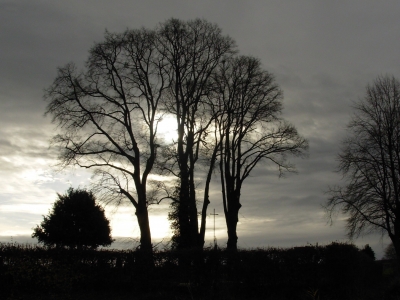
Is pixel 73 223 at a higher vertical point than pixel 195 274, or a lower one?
higher

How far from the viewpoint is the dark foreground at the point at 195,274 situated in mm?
19391

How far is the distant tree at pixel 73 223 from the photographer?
42.1 meters

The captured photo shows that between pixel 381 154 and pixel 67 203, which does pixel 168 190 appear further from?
pixel 67 203

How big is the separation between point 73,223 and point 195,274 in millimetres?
25276

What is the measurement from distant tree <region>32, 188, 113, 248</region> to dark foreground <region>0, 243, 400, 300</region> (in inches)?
875

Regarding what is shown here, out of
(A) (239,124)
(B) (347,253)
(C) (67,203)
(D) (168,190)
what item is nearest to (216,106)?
(A) (239,124)

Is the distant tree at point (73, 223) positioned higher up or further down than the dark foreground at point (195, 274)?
higher up

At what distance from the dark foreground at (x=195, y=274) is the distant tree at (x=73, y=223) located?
72.9ft

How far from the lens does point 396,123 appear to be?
32344 millimetres

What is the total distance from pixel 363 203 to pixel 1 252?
75.4ft

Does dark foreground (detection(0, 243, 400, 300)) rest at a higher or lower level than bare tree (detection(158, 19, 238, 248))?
lower

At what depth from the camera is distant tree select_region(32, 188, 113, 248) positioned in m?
42.1

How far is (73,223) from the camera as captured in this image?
42.4m

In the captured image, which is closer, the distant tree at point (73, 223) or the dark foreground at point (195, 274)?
the dark foreground at point (195, 274)
